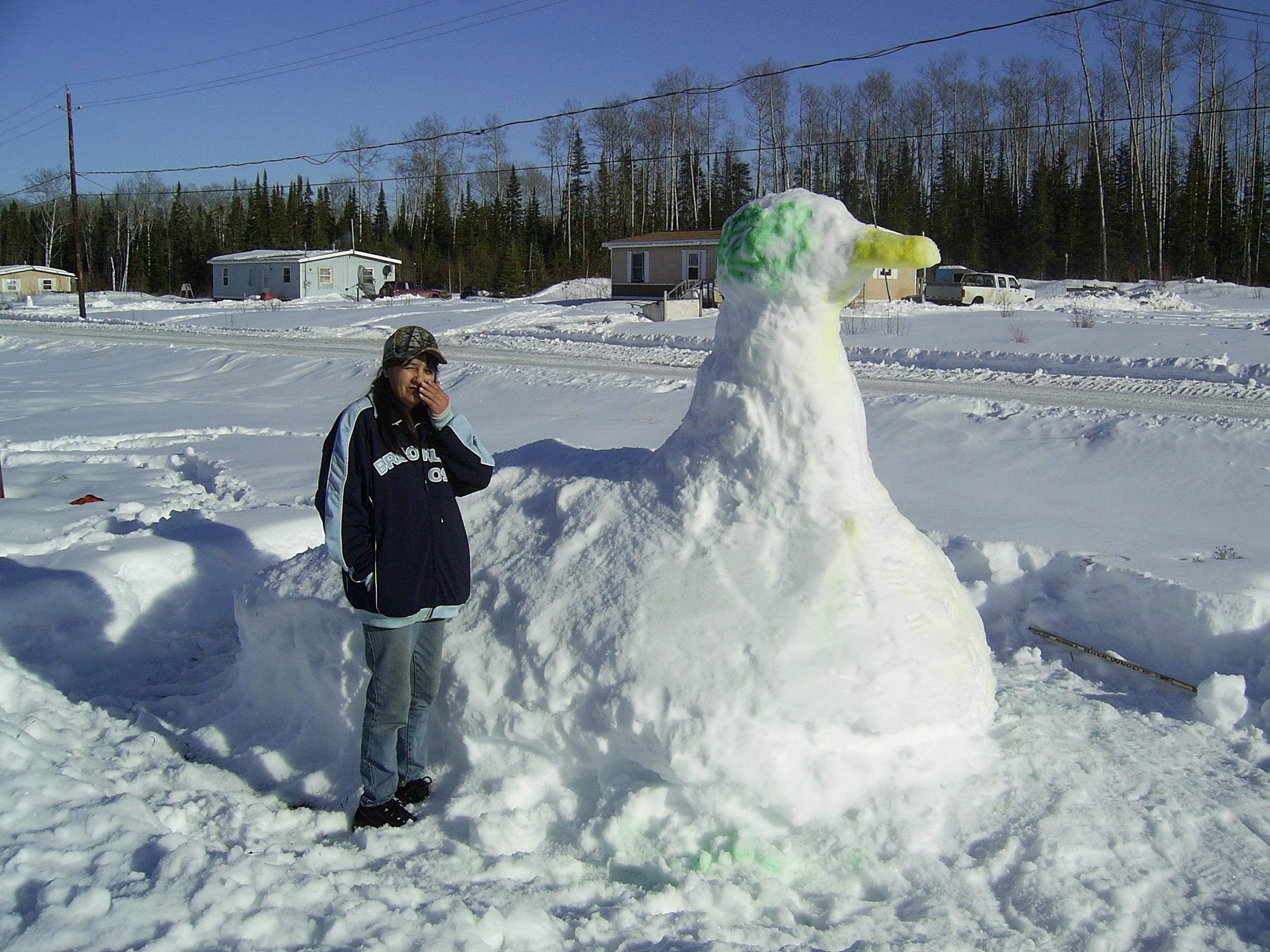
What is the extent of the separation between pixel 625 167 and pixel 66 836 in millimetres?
55286

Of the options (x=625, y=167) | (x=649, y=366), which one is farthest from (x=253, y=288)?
(x=649, y=366)

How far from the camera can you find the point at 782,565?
121 inches

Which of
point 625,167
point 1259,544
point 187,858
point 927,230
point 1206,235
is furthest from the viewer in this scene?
point 625,167

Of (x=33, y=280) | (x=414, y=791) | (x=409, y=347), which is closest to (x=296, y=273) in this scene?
(x=33, y=280)

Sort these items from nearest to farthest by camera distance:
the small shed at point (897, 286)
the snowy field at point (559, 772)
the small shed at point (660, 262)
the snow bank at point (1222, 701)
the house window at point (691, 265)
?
the snowy field at point (559, 772) → the snow bank at point (1222, 701) → the small shed at point (897, 286) → the small shed at point (660, 262) → the house window at point (691, 265)

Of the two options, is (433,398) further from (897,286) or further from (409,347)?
(897,286)

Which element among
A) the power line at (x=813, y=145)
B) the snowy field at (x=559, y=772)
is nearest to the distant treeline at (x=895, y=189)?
the power line at (x=813, y=145)

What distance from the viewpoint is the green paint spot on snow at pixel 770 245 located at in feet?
10.5

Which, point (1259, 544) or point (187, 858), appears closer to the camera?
point (187, 858)

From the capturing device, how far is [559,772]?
309cm

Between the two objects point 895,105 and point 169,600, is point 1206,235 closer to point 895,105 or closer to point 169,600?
point 895,105

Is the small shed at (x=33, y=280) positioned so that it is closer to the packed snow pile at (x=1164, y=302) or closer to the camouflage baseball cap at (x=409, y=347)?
the packed snow pile at (x=1164, y=302)

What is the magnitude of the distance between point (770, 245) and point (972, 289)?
2930 centimetres

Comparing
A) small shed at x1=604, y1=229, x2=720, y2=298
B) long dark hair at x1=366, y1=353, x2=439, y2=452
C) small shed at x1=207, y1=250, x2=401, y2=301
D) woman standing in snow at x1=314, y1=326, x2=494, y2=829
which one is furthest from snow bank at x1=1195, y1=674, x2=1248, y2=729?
small shed at x1=207, y1=250, x2=401, y2=301
